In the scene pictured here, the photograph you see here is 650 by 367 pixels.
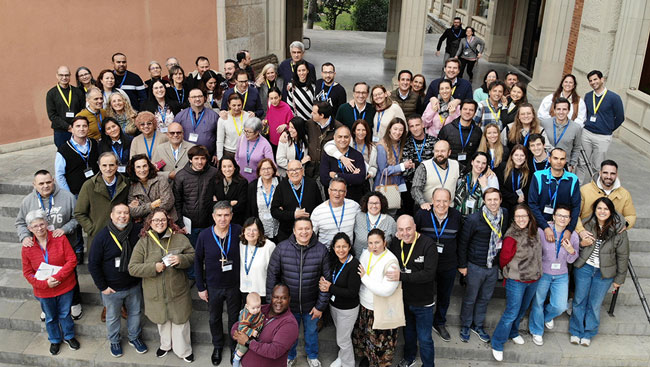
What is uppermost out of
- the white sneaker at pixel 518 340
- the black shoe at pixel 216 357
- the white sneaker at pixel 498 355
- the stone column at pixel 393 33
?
the stone column at pixel 393 33

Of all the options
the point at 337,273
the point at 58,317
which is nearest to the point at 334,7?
the point at 58,317

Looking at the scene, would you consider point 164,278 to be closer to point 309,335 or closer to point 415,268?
point 309,335

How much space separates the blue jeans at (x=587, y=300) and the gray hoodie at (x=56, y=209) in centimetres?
578

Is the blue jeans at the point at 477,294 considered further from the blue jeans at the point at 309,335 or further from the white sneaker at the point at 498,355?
the blue jeans at the point at 309,335

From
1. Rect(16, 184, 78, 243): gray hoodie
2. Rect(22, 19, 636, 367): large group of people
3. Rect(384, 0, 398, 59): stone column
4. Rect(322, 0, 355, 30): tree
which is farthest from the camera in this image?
Rect(322, 0, 355, 30): tree

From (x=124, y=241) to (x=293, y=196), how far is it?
1.84 meters

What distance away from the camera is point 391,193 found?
673cm

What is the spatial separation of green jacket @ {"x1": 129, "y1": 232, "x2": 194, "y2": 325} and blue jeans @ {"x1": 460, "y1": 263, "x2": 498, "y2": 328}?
3083 millimetres

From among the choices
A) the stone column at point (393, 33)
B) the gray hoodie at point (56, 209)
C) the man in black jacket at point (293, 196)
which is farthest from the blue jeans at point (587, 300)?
the stone column at point (393, 33)

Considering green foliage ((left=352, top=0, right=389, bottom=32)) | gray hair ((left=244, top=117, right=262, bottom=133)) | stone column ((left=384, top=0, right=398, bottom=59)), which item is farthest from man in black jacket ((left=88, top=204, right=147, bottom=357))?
green foliage ((left=352, top=0, right=389, bottom=32))

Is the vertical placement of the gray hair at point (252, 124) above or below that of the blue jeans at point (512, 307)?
above

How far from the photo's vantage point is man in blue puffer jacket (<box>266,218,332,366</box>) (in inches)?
222

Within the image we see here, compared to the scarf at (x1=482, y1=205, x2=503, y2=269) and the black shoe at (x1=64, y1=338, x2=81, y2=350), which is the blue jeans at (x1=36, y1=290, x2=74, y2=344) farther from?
the scarf at (x1=482, y1=205, x2=503, y2=269)

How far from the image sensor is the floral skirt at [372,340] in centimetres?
597
